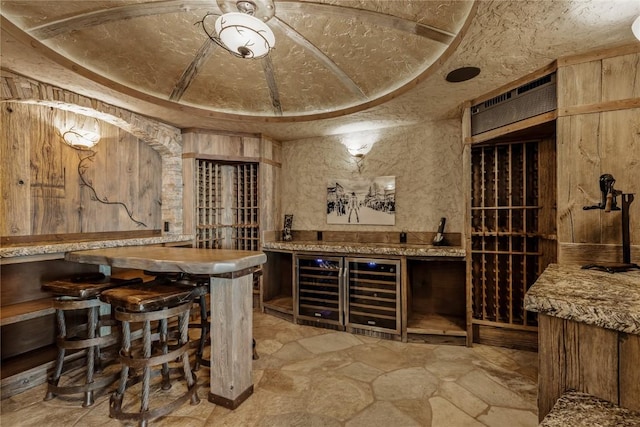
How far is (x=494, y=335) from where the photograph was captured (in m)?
3.05

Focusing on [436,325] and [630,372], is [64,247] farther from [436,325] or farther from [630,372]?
[436,325]

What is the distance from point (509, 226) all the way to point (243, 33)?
Answer: 3181mm

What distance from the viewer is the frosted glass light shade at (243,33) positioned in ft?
5.88

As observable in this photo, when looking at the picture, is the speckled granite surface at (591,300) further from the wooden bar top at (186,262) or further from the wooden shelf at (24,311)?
the wooden shelf at (24,311)

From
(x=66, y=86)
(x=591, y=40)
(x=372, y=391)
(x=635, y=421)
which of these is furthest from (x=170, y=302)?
(x=591, y=40)

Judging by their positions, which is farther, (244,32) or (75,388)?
(75,388)

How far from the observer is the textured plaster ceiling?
6.37 feet

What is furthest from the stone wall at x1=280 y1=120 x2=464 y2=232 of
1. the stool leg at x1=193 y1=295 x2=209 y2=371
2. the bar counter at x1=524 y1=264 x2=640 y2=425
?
the bar counter at x1=524 y1=264 x2=640 y2=425

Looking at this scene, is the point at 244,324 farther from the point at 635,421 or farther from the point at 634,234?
the point at 634,234

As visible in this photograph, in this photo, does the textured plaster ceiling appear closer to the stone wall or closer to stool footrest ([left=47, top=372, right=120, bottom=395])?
the stone wall

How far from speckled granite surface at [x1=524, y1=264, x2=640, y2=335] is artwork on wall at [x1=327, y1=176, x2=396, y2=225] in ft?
8.19

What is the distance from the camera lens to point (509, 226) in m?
3.15

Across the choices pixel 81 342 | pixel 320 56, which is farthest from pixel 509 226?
pixel 81 342

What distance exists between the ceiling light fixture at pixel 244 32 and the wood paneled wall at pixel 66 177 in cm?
224
